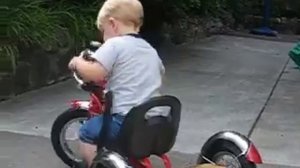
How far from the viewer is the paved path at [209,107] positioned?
241 inches

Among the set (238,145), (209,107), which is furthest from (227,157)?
(209,107)

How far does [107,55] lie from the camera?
4340 mm

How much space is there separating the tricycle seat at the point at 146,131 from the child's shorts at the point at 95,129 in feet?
0.21

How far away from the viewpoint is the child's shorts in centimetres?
439

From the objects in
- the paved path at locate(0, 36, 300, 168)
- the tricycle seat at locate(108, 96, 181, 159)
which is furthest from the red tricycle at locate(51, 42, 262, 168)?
the paved path at locate(0, 36, 300, 168)

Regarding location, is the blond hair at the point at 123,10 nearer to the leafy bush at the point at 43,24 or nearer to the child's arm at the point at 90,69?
the child's arm at the point at 90,69

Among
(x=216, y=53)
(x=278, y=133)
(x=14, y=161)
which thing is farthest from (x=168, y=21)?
(x=14, y=161)

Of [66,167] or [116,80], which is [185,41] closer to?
[66,167]

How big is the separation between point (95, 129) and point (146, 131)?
36 centimetres

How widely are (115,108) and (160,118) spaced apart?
0.27m

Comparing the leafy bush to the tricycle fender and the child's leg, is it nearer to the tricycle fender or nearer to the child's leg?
the child's leg

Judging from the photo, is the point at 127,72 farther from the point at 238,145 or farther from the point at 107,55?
the point at 238,145

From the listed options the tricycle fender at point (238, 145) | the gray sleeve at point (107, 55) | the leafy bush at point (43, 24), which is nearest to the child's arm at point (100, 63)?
the gray sleeve at point (107, 55)

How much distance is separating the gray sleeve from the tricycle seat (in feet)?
0.99
